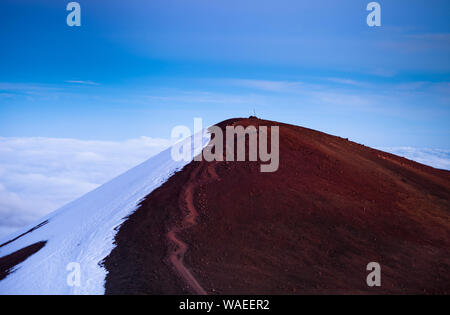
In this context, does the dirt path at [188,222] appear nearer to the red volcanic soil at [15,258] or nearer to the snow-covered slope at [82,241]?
the snow-covered slope at [82,241]

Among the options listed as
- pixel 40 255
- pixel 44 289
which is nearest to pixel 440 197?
pixel 44 289

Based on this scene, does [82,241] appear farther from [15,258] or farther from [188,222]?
[188,222]

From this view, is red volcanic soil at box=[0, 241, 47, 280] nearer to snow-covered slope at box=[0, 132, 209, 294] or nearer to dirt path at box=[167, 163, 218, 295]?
snow-covered slope at box=[0, 132, 209, 294]

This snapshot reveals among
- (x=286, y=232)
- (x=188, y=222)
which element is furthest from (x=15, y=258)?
(x=286, y=232)

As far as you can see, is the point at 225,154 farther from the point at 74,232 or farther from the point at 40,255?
the point at 40,255

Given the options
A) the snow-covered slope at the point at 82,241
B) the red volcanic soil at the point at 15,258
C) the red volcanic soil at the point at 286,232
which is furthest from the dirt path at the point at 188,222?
the red volcanic soil at the point at 15,258
